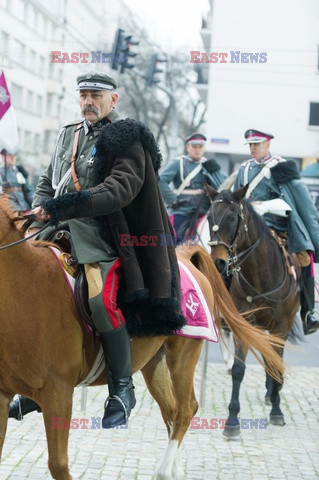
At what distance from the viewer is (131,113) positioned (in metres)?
58.8

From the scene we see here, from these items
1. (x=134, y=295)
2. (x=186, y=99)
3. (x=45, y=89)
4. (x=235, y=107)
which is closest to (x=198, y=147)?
(x=134, y=295)

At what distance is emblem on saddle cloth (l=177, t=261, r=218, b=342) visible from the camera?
6.19 metres

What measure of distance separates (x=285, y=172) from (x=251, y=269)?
1.17 metres

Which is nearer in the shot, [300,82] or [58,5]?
[300,82]

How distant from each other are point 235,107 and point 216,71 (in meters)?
2.16

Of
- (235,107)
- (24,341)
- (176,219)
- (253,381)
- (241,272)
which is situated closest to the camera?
(24,341)

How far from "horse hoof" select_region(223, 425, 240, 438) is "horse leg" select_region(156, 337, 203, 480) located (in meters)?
1.73

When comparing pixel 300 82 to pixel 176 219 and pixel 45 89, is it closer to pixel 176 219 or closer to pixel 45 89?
pixel 176 219

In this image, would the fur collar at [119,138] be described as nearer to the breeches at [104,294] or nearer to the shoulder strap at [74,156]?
the shoulder strap at [74,156]

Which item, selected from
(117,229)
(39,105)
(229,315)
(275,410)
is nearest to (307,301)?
(275,410)

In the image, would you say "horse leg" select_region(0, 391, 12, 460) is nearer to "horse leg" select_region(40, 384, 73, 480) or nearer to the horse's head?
"horse leg" select_region(40, 384, 73, 480)

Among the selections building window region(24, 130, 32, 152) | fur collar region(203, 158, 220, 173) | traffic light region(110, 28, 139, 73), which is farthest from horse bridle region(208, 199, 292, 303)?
building window region(24, 130, 32, 152)

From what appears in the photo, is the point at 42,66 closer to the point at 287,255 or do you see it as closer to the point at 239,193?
the point at 287,255

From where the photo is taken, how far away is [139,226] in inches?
220
